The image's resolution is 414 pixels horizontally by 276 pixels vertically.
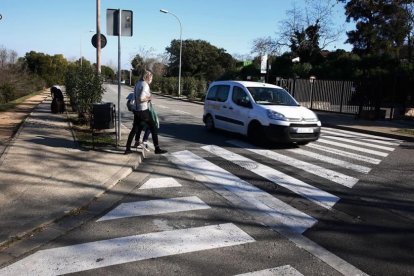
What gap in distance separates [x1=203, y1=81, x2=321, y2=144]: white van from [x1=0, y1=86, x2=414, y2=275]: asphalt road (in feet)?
4.13

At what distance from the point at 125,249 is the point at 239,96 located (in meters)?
8.13

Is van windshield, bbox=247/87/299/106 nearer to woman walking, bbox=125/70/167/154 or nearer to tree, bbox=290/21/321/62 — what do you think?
woman walking, bbox=125/70/167/154

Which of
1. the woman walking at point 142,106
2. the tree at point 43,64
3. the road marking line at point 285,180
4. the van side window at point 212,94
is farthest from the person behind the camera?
the tree at point 43,64

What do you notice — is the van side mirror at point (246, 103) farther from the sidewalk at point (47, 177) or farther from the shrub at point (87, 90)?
the shrub at point (87, 90)

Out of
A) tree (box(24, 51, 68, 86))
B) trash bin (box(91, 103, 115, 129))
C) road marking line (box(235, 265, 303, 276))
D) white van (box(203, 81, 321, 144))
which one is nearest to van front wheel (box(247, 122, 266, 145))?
white van (box(203, 81, 321, 144))

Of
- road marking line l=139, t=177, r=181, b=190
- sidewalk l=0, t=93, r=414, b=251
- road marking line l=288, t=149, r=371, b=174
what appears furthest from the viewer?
road marking line l=288, t=149, r=371, b=174

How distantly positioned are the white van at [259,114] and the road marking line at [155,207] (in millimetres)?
4724

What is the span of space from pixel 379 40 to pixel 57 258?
4064 cm

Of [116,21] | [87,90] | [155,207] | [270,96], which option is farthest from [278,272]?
[87,90]

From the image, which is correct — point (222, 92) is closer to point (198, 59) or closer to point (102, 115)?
point (102, 115)

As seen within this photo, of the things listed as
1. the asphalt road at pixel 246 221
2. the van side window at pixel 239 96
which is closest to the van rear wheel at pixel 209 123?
the van side window at pixel 239 96

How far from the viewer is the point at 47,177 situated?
678cm

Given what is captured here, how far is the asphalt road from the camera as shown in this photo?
407 cm

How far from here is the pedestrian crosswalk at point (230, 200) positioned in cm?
412
